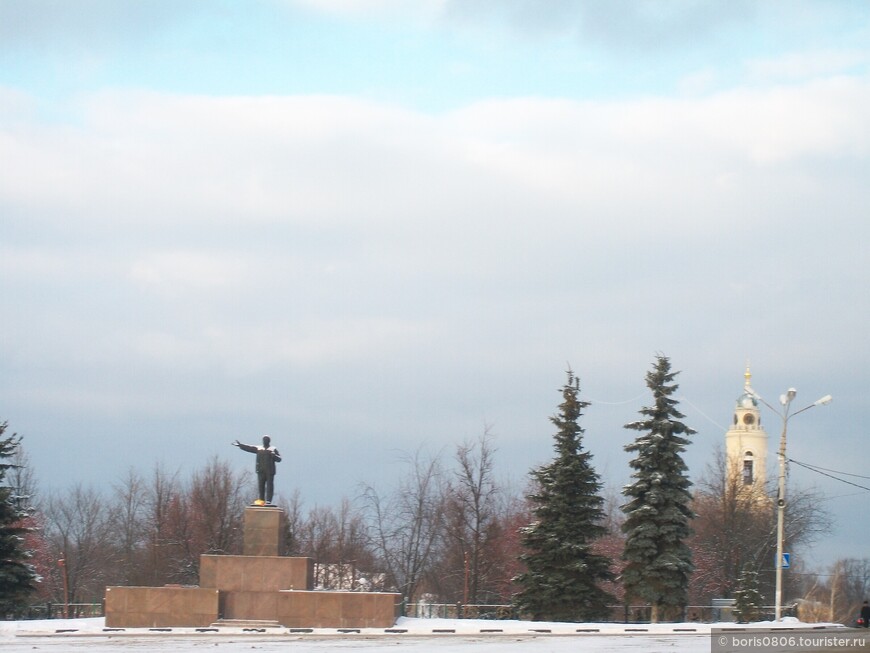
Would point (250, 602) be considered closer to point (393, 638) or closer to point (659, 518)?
point (393, 638)

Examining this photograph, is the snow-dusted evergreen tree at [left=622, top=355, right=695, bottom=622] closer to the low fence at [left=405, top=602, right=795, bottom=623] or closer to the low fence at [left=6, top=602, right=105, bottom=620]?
the low fence at [left=405, top=602, right=795, bottom=623]

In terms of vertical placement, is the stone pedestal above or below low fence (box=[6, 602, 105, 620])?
above

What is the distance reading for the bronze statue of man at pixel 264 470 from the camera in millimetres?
29672

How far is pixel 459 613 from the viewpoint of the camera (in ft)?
113

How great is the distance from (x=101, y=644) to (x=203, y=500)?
99.2ft

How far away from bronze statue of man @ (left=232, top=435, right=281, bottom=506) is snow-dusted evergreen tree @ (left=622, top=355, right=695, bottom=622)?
9948 millimetres

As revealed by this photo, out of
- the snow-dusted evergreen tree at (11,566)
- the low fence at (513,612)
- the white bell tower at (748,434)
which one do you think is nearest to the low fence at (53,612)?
the snow-dusted evergreen tree at (11,566)

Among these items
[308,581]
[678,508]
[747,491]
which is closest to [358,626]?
[308,581]

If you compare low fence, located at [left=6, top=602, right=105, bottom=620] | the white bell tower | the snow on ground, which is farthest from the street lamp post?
the white bell tower

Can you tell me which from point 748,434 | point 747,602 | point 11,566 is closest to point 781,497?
point 747,602

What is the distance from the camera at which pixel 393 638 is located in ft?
78.3

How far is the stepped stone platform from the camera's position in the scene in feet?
90.6

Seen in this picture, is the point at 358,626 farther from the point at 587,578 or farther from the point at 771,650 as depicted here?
the point at 771,650

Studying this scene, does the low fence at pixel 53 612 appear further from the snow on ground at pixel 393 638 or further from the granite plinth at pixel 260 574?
the granite plinth at pixel 260 574
